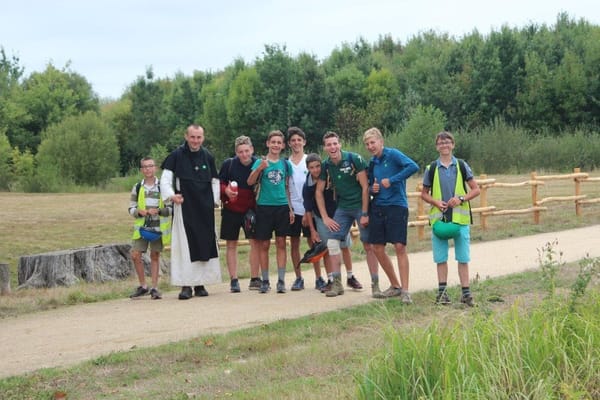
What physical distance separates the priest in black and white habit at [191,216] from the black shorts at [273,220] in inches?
24.5

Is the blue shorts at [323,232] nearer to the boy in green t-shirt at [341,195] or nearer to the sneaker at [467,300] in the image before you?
the boy in green t-shirt at [341,195]

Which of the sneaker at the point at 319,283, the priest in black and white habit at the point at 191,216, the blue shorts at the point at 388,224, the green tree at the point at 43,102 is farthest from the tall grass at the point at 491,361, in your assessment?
the green tree at the point at 43,102

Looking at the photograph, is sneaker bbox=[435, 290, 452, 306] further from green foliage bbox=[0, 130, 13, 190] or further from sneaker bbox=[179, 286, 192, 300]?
green foliage bbox=[0, 130, 13, 190]

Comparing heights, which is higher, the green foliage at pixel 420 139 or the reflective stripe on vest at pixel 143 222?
the green foliage at pixel 420 139

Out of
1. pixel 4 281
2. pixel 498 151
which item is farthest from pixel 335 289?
pixel 498 151

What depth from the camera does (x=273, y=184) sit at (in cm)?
1246

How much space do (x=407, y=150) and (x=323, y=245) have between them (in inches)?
1549

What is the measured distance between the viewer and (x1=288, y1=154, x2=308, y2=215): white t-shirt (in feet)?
41.1

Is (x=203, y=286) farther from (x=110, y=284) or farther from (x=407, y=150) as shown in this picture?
(x=407, y=150)

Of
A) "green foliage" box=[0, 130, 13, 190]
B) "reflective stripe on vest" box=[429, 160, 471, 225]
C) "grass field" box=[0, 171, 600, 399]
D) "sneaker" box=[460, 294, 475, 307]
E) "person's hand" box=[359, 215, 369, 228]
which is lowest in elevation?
"grass field" box=[0, 171, 600, 399]

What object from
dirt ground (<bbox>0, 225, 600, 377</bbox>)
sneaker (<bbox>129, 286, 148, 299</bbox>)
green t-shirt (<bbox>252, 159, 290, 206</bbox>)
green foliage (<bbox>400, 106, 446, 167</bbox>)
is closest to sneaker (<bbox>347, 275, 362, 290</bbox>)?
dirt ground (<bbox>0, 225, 600, 377</bbox>)

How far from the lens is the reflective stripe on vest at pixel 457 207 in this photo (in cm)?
1062

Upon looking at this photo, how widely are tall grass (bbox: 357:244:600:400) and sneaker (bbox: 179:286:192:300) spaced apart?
5825mm

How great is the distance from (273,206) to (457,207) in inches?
108
